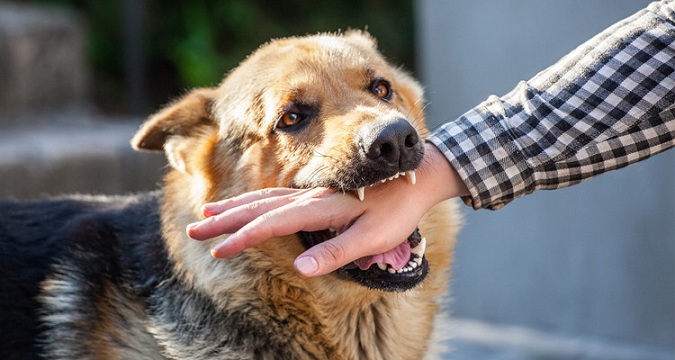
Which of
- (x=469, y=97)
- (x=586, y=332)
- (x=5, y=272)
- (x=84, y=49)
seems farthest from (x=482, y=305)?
(x=84, y=49)

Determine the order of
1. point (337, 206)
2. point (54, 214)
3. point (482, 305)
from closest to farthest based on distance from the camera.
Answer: point (337, 206) < point (54, 214) < point (482, 305)

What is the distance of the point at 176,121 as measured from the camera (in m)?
3.67

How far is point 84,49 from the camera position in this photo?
31.8 ft

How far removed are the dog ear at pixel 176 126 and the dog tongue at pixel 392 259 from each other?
908 millimetres

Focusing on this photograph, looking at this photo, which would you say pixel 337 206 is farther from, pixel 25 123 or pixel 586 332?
pixel 25 123

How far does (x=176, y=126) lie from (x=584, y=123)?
5.29 ft

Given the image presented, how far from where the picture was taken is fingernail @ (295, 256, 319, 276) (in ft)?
8.22

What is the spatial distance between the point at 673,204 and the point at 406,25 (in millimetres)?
5466

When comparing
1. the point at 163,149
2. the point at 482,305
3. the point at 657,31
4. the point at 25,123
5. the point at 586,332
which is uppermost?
the point at 25,123

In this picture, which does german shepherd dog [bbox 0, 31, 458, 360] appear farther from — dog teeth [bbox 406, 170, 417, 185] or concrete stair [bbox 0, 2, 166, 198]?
concrete stair [bbox 0, 2, 166, 198]

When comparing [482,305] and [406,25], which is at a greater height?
[406,25]

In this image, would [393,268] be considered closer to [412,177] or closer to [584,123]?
[412,177]

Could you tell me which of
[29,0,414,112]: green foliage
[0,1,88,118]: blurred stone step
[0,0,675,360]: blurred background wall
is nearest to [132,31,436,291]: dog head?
[0,0,675,360]: blurred background wall

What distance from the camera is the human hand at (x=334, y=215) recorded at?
101 inches
